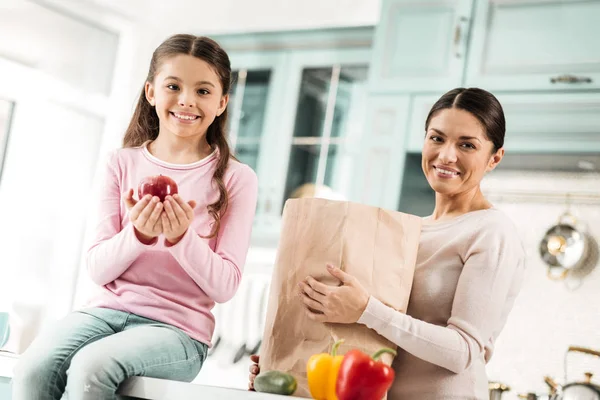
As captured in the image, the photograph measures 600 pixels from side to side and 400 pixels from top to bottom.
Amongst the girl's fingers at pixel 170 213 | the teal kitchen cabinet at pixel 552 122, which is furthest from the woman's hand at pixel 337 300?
the teal kitchen cabinet at pixel 552 122

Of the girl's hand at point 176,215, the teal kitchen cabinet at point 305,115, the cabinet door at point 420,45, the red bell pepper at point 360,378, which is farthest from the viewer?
the teal kitchen cabinet at point 305,115

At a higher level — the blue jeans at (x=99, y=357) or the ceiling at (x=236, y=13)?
the ceiling at (x=236, y=13)

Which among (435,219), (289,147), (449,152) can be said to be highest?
(289,147)

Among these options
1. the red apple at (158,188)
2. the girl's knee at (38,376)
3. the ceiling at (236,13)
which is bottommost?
the girl's knee at (38,376)

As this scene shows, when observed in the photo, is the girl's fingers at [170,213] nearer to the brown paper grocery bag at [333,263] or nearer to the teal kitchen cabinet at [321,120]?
the brown paper grocery bag at [333,263]

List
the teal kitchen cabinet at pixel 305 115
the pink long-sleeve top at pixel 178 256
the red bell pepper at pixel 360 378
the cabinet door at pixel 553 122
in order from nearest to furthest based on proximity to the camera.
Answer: the red bell pepper at pixel 360 378 → the pink long-sleeve top at pixel 178 256 → the cabinet door at pixel 553 122 → the teal kitchen cabinet at pixel 305 115

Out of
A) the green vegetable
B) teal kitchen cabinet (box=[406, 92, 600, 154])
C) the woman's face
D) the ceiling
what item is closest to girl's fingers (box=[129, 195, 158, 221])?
the green vegetable

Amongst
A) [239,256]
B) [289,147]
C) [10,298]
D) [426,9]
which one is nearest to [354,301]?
[239,256]

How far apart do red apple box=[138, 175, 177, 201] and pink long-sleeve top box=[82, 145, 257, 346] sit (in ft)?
0.29

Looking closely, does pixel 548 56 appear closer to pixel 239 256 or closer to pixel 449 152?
pixel 449 152

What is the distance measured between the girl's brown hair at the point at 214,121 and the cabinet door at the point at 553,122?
1441mm

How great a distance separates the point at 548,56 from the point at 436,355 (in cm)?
170

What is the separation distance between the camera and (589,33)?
2566 mm

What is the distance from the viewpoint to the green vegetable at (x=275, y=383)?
109 cm
